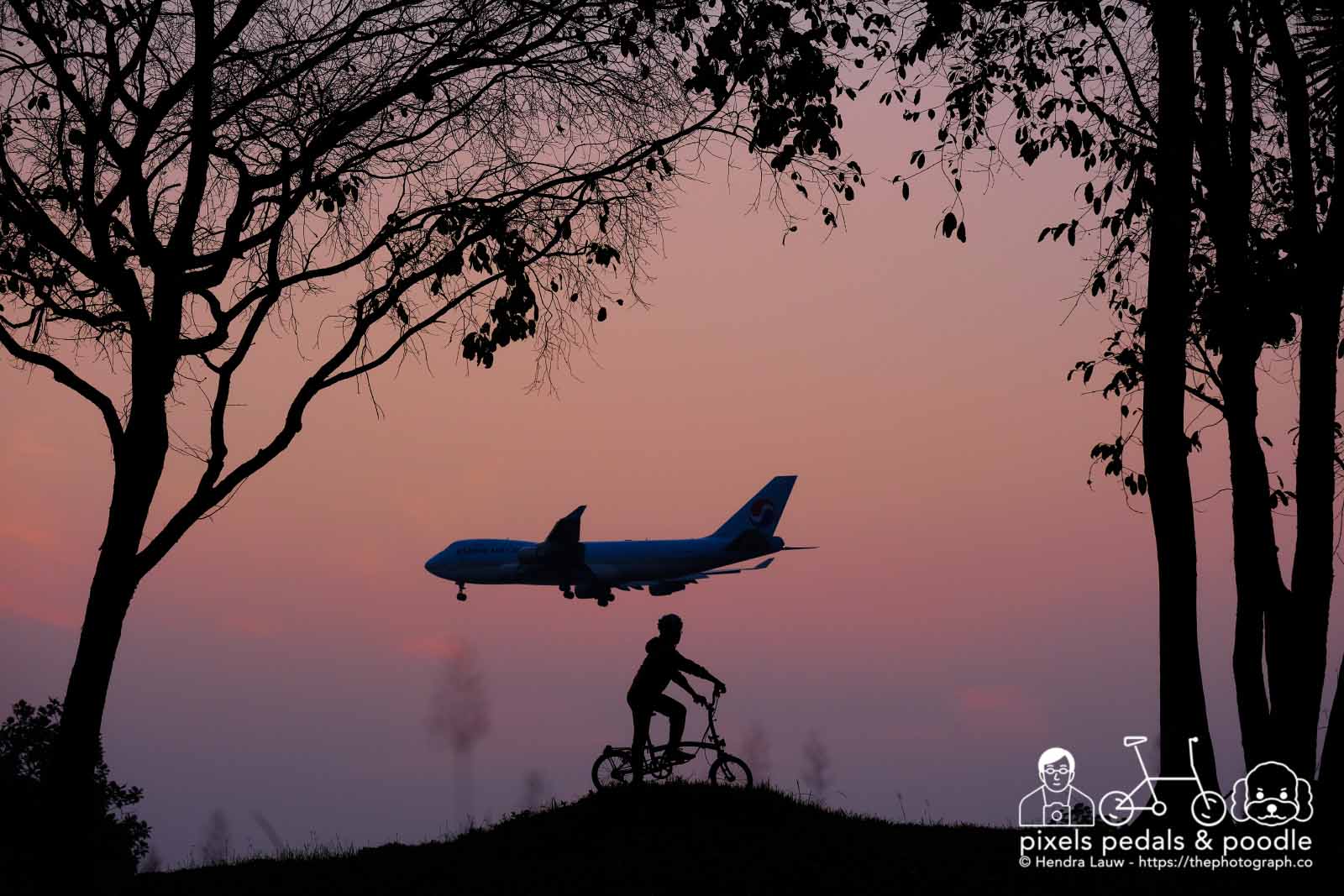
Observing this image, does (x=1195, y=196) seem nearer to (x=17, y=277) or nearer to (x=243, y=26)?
(x=243, y=26)

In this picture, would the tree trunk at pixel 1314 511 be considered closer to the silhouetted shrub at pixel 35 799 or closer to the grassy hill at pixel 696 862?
the grassy hill at pixel 696 862

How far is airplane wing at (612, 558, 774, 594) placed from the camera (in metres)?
69.2

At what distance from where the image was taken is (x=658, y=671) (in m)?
16.2

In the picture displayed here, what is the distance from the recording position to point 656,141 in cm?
1686

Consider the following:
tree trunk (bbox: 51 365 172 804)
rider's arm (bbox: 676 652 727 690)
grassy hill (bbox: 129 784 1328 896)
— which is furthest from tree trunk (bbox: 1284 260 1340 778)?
tree trunk (bbox: 51 365 172 804)

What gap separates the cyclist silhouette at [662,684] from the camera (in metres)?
16.2

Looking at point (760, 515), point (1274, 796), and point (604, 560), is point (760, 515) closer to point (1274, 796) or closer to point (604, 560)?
point (604, 560)

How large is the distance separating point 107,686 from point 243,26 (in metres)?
7.28

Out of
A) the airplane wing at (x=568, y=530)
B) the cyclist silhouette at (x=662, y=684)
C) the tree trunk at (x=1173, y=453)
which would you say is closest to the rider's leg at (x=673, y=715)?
the cyclist silhouette at (x=662, y=684)

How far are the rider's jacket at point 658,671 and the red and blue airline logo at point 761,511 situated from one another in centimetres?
5879

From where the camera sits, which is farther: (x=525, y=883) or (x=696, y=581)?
(x=696, y=581)

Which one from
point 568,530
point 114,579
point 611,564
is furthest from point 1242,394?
point 611,564

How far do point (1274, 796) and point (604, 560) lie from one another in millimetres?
56370

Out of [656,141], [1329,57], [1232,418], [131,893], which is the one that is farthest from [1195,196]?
[131,893]
